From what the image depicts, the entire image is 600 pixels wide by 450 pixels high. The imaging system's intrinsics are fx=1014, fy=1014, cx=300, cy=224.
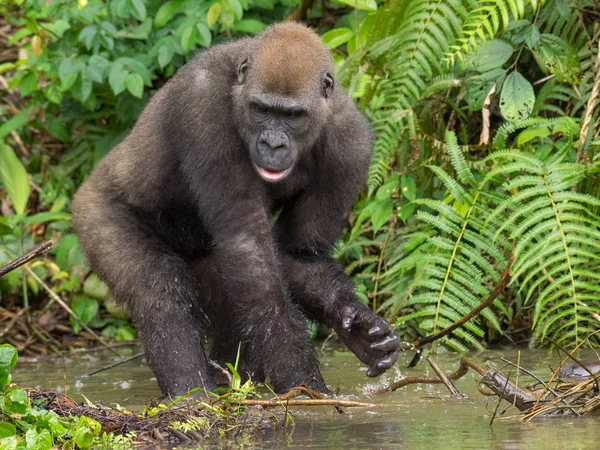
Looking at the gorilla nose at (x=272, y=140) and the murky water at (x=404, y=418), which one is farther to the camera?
the gorilla nose at (x=272, y=140)

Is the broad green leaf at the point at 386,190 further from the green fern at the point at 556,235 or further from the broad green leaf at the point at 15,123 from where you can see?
the broad green leaf at the point at 15,123

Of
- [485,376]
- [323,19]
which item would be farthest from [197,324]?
[323,19]

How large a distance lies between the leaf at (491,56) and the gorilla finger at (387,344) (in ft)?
9.91

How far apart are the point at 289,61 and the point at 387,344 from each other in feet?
5.62

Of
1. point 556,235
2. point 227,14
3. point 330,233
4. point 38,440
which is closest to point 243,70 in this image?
point 330,233

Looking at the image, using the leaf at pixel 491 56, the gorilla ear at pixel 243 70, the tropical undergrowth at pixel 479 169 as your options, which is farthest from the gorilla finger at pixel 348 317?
the leaf at pixel 491 56

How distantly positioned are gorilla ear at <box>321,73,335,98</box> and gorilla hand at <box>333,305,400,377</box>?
1.29 metres

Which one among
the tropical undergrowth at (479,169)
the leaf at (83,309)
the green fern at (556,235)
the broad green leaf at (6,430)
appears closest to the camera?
the broad green leaf at (6,430)

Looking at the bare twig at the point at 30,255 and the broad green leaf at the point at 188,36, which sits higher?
the broad green leaf at the point at 188,36

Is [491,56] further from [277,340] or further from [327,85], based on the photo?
[277,340]

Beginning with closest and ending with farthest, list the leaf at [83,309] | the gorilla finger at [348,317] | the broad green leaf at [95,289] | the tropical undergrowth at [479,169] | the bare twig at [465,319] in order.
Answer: the bare twig at [465,319] → the gorilla finger at [348,317] → the tropical undergrowth at [479,169] → the leaf at [83,309] → the broad green leaf at [95,289]

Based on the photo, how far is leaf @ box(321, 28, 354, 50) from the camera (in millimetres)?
8383

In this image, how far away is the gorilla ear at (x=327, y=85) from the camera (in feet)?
19.8

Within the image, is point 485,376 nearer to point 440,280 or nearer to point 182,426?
point 182,426
